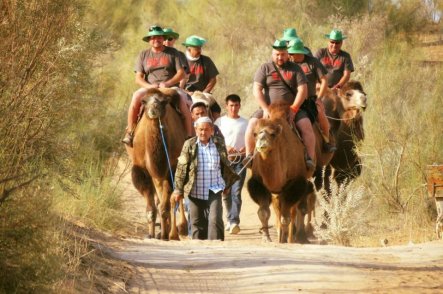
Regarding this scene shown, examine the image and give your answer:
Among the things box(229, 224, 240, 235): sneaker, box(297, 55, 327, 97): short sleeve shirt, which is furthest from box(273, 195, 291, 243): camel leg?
box(229, 224, 240, 235): sneaker

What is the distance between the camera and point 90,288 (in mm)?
9461

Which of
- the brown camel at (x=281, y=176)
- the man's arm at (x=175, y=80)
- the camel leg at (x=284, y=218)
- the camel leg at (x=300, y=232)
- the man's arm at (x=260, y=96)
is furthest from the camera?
the man's arm at (x=175, y=80)

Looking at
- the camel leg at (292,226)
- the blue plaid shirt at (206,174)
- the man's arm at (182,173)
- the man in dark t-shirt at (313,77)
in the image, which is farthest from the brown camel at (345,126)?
the man's arm at (182,173)

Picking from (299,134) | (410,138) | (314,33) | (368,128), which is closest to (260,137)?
(299,134)

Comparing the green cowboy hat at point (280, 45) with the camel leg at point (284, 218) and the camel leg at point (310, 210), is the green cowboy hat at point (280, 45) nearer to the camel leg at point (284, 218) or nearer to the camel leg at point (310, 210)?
the camel leg at point (284, 218)

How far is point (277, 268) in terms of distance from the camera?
1100 cm

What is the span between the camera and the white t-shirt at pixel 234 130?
18344 millimetres

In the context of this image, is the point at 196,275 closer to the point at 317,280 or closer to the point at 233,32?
the point at 317,280

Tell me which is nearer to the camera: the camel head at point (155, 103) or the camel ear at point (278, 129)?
the camel ear at point (278, 129)

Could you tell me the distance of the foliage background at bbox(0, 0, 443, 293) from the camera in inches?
342

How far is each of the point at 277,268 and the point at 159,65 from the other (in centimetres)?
681

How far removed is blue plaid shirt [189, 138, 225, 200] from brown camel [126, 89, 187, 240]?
1039 mm

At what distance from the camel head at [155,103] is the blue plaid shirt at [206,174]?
1352 mm

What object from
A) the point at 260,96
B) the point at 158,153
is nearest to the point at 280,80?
the point at 260,96
